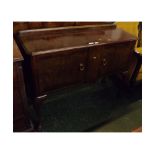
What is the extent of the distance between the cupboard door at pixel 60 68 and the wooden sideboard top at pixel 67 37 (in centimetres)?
5

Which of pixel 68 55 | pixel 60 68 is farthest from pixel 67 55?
pixel 60 68

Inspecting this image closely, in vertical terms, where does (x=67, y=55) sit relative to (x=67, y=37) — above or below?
below

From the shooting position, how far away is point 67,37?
153cm

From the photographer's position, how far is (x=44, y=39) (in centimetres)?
145

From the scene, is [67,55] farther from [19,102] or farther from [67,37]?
[19,102]

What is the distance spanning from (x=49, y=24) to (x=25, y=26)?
0.63ft

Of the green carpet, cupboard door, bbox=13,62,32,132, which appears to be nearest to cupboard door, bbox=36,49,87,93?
cupboard door, bbox=13,62,32,132

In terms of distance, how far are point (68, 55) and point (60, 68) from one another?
11cm

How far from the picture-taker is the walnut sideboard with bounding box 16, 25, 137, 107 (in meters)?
1.30

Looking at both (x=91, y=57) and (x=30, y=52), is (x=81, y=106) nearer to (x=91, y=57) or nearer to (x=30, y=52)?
(x=91, y=57)

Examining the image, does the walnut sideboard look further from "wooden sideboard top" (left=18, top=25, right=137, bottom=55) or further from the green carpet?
the green carpet

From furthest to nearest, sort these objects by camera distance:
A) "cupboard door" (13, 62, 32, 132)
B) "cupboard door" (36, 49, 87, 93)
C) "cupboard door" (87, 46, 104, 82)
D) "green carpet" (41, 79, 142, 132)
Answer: "green carpet" (41, 79, 142, 132) → "cupboard door" (87, 46, 104, 82) → "cupboard door" (36, 49, 87, 93) → "cupboard door" (13, 62, 32, 132)

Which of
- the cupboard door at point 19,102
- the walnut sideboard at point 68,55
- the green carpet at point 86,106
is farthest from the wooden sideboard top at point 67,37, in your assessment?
the green carpet at point 86,106

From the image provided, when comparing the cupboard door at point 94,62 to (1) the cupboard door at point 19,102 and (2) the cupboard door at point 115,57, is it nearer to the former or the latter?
(2) the cupboard door at point 115,57
